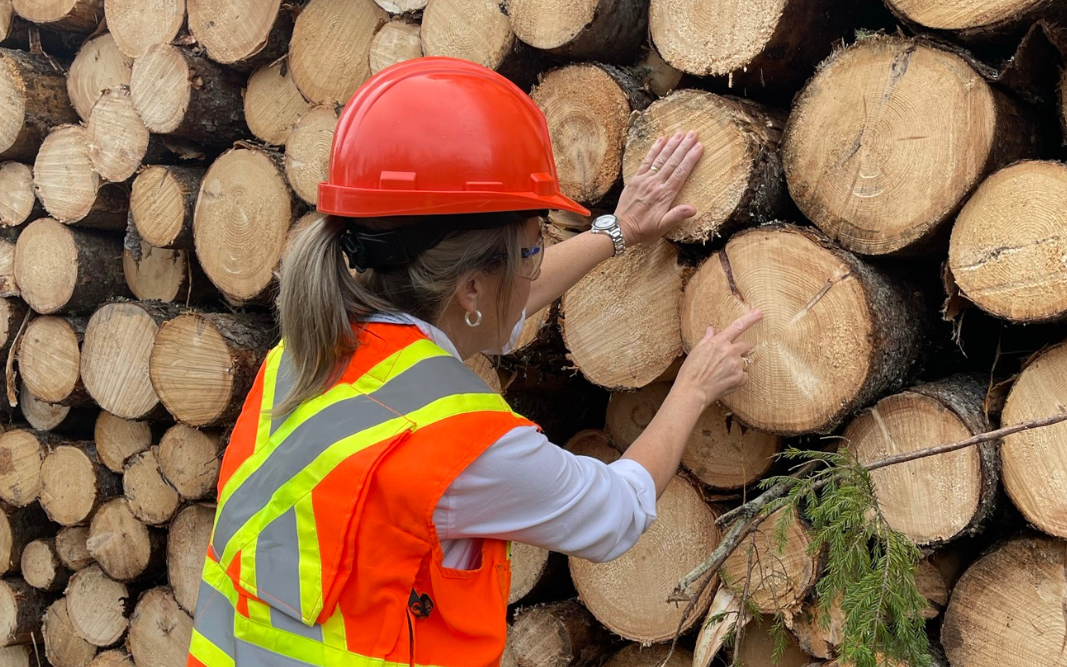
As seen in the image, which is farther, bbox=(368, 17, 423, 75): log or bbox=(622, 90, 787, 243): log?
bbox=(368, 17, 423, 75): log

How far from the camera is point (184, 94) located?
316cm

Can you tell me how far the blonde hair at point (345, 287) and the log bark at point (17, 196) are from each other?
2.95 metres

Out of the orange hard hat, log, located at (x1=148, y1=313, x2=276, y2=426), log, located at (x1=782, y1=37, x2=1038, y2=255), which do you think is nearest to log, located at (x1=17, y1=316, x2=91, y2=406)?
log, located at (x1=148, y1=313, x2=276, y2=426)

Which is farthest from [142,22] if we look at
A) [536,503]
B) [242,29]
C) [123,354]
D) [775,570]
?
[775,570]

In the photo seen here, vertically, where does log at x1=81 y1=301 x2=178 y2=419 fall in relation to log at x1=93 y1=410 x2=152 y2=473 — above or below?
above

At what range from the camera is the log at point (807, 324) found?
1875mm

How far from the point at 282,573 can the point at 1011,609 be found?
59.1 inches

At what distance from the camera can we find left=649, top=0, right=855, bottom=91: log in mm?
2006

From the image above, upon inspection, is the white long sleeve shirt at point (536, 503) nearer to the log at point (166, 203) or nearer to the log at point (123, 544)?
the log at point (166, 203)

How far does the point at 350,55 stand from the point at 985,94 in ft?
6.49

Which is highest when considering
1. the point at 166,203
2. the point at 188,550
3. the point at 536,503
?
the point at 536,503

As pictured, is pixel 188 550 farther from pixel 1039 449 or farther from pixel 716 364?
pixel 1039 449

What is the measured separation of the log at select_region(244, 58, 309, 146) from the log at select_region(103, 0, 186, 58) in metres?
0.37

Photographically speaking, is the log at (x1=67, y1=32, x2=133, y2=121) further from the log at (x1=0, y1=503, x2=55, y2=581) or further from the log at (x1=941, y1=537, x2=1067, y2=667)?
the log at (x1=941, y1=537, x2=1067, y2=667)
